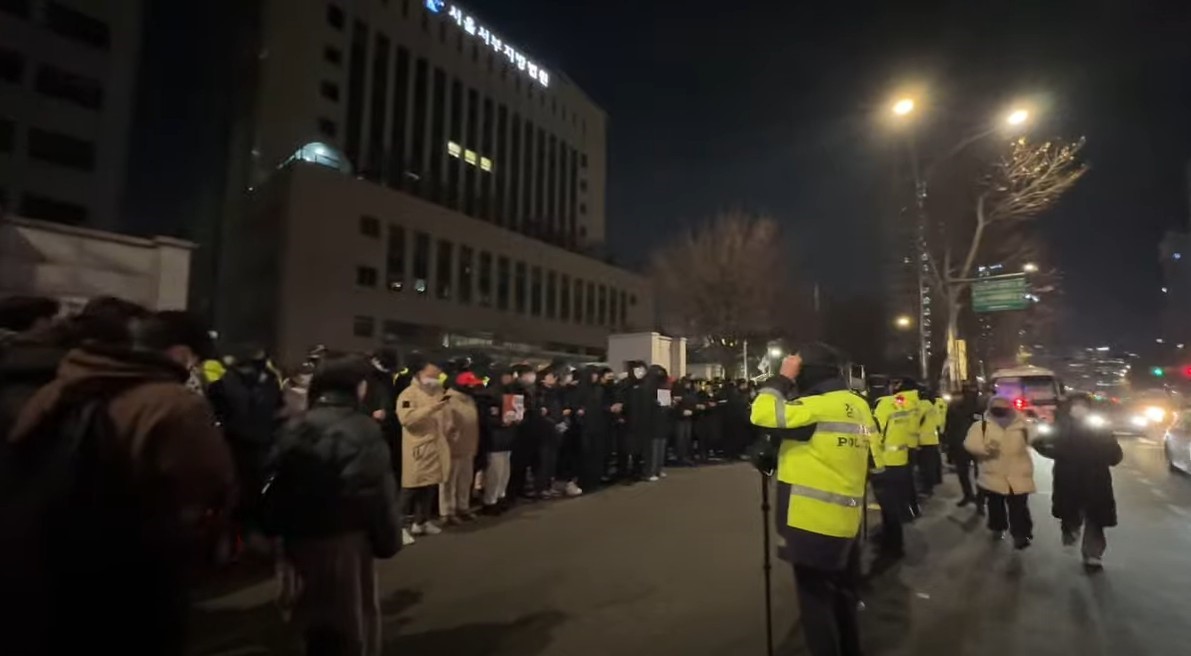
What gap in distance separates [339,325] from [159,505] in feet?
124

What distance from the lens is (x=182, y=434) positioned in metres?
2.19

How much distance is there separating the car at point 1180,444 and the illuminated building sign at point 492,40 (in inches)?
2158

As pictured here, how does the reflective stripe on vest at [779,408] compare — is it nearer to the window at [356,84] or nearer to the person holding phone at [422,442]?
the person holding phone at [422,442]

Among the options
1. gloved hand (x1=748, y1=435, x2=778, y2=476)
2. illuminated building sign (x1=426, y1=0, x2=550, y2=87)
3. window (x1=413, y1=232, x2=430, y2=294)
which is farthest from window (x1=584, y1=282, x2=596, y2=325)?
gloved hand (x1=748, y1=435, x2=778, y2=476)

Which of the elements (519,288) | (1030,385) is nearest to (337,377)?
(1030,385)

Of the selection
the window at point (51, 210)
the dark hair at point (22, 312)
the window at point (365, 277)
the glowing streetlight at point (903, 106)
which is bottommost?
the dark hair at point (22, 312)

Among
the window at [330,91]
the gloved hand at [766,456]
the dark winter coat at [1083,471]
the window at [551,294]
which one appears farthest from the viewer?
the window at [551,294]

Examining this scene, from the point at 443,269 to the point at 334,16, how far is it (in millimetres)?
19687

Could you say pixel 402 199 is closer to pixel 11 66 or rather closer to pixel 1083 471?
pixel 11 66

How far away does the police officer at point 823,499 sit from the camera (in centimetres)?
408

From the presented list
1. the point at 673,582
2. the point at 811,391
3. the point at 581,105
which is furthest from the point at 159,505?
the point at 581,105

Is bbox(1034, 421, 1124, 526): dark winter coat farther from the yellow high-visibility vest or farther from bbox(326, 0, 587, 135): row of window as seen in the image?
bbox(326, 0, 587, 135): row of window

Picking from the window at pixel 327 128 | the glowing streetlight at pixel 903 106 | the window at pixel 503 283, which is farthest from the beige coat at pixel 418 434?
the window at pixel 327 128

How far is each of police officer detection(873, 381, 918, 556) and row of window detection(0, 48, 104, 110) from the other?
158ft
